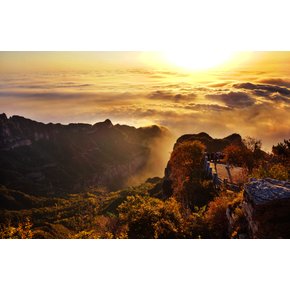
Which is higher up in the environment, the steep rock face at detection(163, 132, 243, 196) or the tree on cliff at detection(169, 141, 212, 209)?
the steep rock face at detection(163, 132, 243, 196)

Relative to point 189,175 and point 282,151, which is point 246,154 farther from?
point 189,175

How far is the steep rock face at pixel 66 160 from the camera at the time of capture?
1118 inches

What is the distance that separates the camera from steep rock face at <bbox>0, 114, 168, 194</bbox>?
28.4m

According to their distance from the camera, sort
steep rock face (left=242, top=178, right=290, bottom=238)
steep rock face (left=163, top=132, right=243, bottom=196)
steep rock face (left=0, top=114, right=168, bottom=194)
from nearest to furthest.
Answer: steep rock face (left=242, top=178, right=290, bottom=238) < steep rock face (left=163, top=132, right=243, bottom=196) < steep rock face (left=0, top=114, right=168, bottom=194)

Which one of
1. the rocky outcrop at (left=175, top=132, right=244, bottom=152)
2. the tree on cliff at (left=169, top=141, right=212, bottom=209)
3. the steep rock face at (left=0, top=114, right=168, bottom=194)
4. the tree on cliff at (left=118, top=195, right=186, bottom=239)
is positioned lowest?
the steep rock face at (left=0, top=114, right=168, bottom=194)

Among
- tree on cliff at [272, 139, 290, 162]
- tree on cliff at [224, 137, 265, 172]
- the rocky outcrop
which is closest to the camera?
tree on cliff at [272, 139, 290, 162]

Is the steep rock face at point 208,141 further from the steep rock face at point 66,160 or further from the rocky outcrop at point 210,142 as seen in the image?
the steep rock face at point 66,160

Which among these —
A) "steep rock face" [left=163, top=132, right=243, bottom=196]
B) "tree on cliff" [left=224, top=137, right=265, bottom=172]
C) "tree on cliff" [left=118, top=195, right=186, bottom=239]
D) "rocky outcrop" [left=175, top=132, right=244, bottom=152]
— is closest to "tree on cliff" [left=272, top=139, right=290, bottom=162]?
"tree on cliff" [left=224, top=137, right=265, bottom=172]

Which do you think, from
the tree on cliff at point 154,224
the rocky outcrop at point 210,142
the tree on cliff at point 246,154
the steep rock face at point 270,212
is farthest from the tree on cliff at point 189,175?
the steep rock face at point 270,212

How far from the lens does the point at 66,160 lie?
37344 mm

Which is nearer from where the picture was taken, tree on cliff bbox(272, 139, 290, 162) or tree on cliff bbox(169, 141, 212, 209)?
tree on cliff bbox(272, 139, 290, 162)

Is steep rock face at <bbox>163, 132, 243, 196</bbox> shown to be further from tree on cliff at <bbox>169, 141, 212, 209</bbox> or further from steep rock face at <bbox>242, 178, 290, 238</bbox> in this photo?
steep rock face at <bbox>242, 178, 290, 238</bbox>

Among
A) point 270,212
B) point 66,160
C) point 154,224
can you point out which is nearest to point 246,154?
point 270,212
